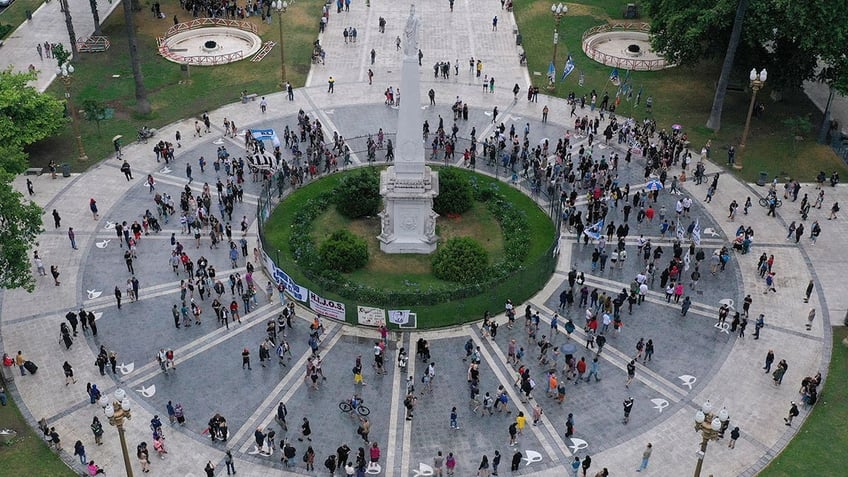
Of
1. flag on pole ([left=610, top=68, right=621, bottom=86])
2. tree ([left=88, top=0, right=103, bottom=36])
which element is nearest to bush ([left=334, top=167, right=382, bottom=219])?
flag on pole ([left=610, top=68, right=621, bottom=86])

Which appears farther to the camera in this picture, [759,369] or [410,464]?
[759,369]

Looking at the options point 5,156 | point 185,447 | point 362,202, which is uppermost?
point 5,156

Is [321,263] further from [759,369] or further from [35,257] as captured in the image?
[759,369]

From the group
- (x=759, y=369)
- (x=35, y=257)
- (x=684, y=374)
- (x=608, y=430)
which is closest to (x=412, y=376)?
(x=608, y=430)

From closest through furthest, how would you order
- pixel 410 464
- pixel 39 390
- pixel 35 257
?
pixel 410 464 < pixel 39 390 < pixel 35 257

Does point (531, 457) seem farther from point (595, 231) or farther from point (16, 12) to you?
point (16, 12)

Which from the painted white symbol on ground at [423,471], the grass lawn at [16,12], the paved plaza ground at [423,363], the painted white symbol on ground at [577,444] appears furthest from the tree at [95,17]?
the painted white symbol on ground at [577,444]
